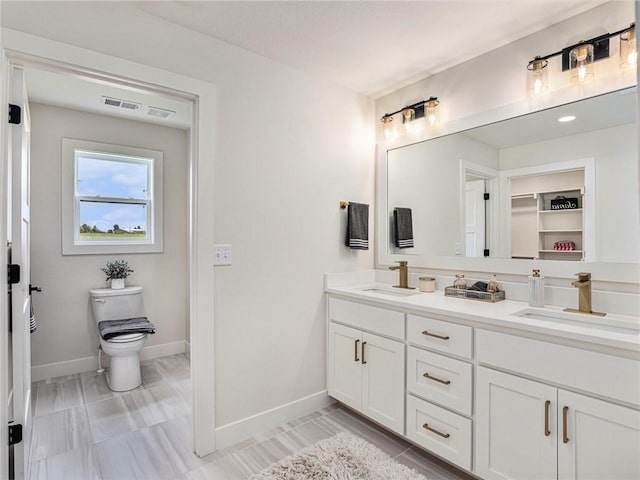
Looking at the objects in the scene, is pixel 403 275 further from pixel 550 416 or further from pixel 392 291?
pixel 550 416

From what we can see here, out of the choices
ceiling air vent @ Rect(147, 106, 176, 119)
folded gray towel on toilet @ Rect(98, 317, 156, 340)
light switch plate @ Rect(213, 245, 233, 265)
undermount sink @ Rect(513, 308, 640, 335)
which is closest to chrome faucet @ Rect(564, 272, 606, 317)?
undermount sink @ Rect(513, 308, 640, 335)

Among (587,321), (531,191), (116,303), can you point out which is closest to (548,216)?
(531,191)

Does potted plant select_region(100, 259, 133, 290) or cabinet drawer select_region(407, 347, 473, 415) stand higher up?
potted plant select_region(100, 259, 133, 290)

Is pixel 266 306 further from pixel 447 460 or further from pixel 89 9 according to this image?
pixel 89 9

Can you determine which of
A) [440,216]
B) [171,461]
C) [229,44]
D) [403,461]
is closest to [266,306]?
[171,461]

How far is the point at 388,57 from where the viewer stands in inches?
87.1

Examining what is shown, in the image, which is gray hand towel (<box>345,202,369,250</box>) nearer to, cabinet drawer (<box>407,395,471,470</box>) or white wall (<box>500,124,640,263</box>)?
cabinet drawer (<box>407,395,471,470</box>)

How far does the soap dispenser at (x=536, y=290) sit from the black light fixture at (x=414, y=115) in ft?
3.96

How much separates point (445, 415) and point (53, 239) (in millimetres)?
3309

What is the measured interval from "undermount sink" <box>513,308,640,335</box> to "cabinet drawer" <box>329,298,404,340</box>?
615mm

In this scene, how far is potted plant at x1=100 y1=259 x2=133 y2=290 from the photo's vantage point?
3199 millimetres

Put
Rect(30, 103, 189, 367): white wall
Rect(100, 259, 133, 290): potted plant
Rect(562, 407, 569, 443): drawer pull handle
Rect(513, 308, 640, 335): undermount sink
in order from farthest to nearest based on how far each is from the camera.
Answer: Rect(100, 259, 133, 290): potted plant → Rect(30, 103, 189, 367): white wall → Rect(513, 308, 640, 335): undermount sink → Rect(562, 407, 569, 443): drawer pull handle

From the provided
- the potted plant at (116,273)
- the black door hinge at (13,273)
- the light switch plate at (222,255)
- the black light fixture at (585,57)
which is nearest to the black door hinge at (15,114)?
the black door hinge at (13,273)

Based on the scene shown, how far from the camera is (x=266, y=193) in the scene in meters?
2.25
